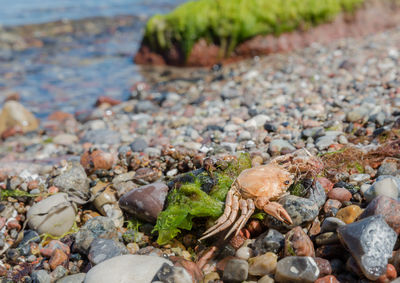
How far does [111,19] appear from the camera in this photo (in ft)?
55.9

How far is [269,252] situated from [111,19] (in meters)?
16.0

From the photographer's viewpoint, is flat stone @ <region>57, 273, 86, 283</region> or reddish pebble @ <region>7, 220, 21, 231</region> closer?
flat stone @ <region>57, 273, 86, 283</region>

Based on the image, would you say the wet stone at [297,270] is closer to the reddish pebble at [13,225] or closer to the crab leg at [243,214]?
the crab leg at [243,214]

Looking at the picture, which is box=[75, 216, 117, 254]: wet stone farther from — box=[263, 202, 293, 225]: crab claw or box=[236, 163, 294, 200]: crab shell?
box=[263, 202, 293, 225]: crab claw

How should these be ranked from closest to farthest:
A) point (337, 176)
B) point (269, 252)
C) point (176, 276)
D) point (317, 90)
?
Answer: point (176, 276), point (269, 252), point (337, 176), point (317, 90)

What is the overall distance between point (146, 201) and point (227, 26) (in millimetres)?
6955

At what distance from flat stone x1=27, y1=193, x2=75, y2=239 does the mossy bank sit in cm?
659

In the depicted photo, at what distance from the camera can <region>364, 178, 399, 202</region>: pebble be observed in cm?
314

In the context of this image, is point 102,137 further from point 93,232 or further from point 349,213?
point 349,213

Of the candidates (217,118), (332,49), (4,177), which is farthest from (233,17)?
(4,177)

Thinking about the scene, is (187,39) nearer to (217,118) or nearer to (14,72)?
(217,118)

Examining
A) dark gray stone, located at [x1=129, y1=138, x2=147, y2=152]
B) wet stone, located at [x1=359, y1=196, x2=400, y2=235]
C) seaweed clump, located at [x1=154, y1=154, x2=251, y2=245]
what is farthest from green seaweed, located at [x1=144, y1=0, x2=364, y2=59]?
wet stone, located at [x1=359, y1=196, x2=400, y2=235]

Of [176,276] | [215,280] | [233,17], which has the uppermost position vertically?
[233,17]

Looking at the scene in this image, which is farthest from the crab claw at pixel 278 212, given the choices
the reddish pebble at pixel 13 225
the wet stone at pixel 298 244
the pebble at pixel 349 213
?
the reddish pebble at pixel 13 225
